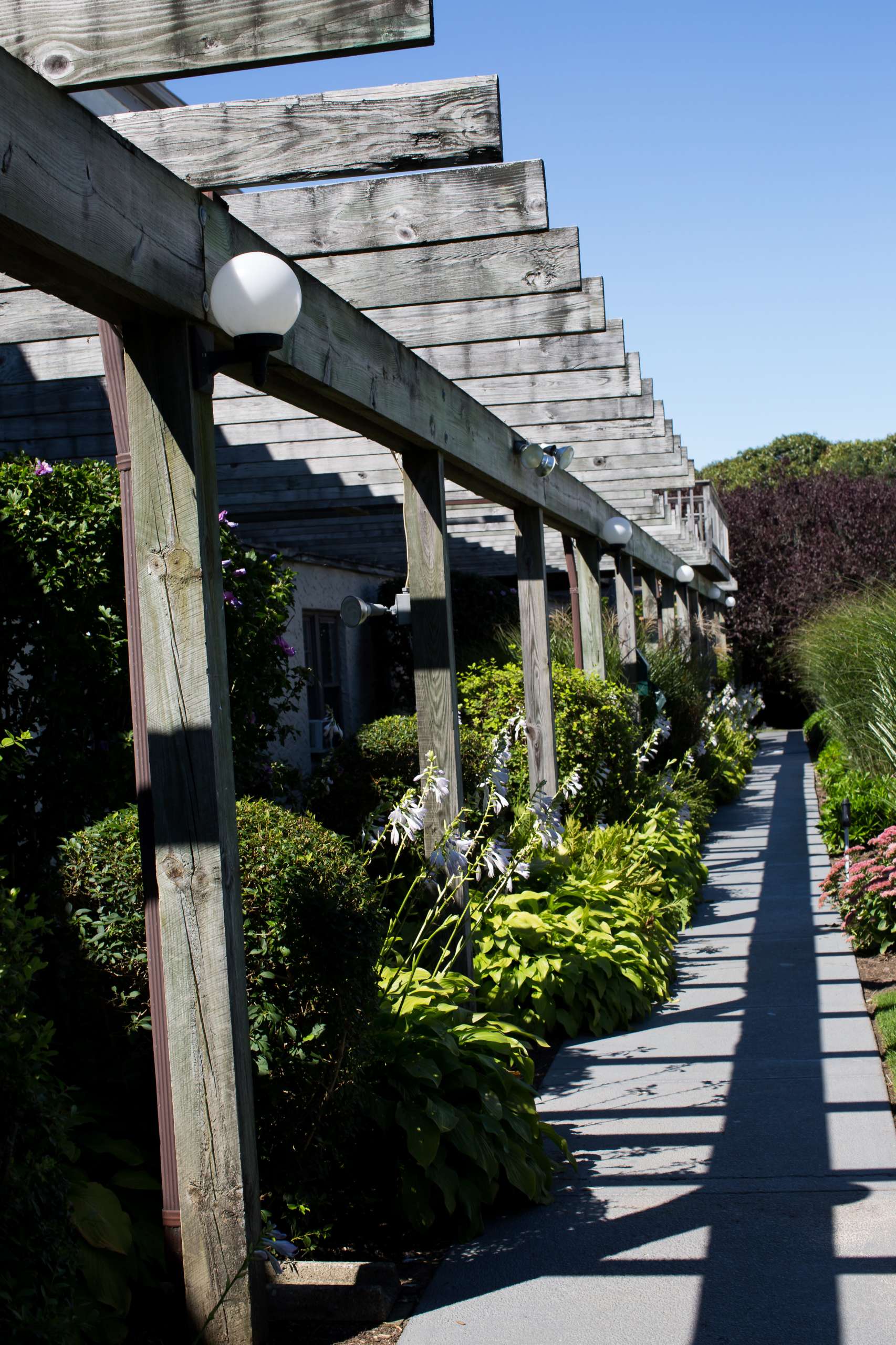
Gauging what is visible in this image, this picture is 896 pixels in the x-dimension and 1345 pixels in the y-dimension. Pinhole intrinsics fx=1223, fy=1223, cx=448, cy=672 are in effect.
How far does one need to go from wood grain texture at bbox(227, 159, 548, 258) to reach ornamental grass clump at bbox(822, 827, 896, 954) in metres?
4.02

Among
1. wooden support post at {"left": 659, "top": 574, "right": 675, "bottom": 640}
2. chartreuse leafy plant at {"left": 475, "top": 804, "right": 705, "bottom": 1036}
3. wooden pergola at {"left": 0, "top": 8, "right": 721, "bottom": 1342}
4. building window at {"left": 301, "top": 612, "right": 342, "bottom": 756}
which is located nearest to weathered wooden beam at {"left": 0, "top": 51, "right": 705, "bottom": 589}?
wooden pergola at {"left": 0, "top": 8, "right": 721, "bottom": 1342}

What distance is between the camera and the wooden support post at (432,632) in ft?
16.3

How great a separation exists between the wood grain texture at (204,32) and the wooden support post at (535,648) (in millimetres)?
4801

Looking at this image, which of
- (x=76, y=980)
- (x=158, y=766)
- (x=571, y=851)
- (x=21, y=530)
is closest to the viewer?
(x=158, y=766)

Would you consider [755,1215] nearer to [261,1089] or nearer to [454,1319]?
[454,1319]

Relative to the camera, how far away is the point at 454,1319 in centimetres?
305

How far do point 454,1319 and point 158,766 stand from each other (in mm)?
1563

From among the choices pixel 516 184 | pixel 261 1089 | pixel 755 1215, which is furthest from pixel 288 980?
pixel 516 184

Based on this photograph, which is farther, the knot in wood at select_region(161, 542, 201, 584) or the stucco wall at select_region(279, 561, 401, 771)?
the stucco wall at select_region(279, 561, 401, 771)

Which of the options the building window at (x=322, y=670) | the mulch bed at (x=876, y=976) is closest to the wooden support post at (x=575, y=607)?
the building window at (x=322, y=670)

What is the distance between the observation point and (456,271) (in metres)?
4.46

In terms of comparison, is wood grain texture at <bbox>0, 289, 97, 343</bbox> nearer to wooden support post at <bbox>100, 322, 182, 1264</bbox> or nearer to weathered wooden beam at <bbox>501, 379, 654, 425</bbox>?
wooden support post at <bbox>100, 322, 182, 1264</bbox>

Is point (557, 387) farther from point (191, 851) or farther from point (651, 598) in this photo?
point (651, 598)

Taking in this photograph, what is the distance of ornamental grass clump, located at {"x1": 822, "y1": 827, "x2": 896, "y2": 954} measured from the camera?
646 cm
